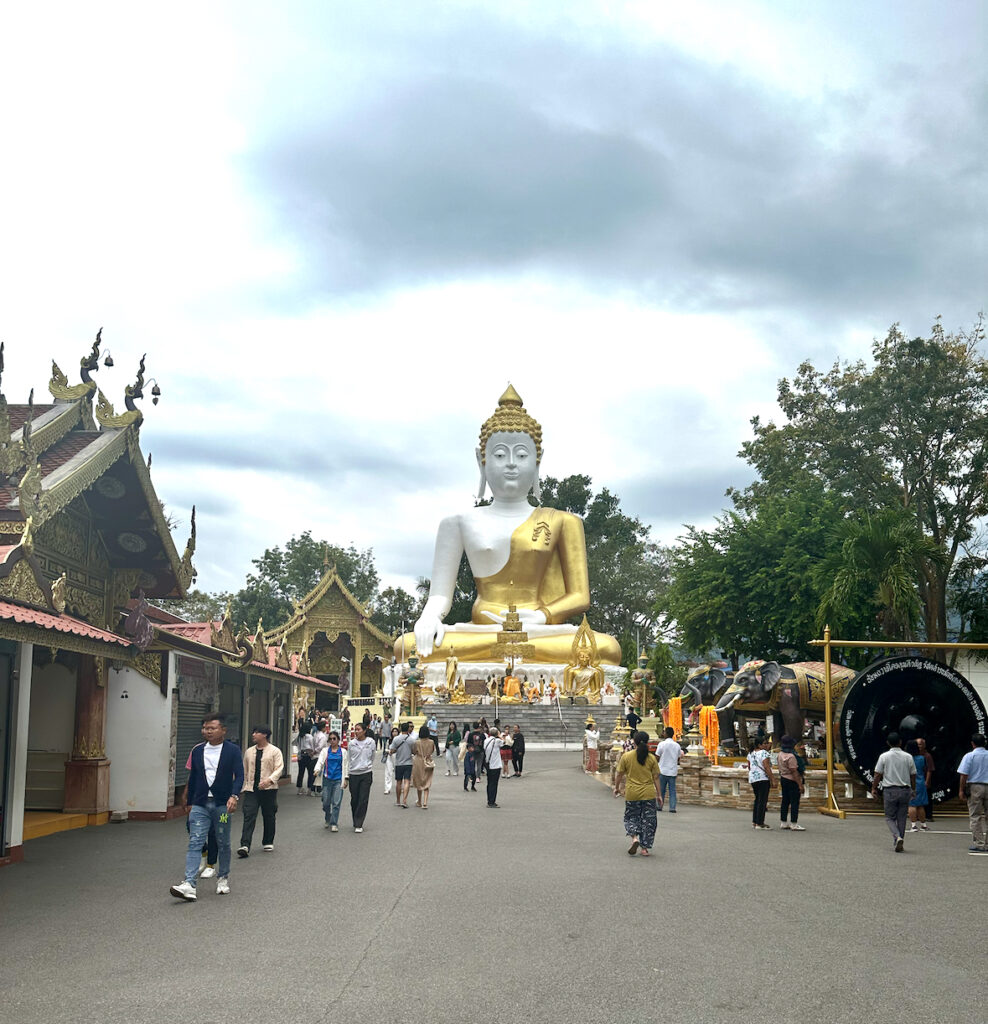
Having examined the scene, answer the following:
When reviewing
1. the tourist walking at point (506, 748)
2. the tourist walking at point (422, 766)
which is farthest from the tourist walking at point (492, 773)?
the tourist walking at point (506, 748)

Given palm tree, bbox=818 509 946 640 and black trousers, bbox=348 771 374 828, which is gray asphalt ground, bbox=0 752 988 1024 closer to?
black trousers, bbox=348 771 374 828

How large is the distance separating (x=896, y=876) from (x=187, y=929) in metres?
7.08

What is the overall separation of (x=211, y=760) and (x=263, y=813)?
2.93 m

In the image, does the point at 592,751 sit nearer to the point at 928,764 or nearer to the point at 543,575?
the point at 928,764

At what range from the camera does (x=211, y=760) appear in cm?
964

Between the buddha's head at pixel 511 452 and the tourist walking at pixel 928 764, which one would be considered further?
the buddha's head at pixel 511 452

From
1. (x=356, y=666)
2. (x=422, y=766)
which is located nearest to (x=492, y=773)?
(x=422, y=766)

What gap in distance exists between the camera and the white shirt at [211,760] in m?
Answer: 9.49

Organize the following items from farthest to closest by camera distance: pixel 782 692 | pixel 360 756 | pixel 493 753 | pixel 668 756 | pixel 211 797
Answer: pixel 782 692
pixel 493 753
pixel 668 756
pixel 360 756
pixel 211 797

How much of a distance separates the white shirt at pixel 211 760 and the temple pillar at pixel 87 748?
6.01 meters

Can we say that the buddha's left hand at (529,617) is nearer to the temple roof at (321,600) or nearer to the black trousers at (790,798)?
the temple roof at (321,600)

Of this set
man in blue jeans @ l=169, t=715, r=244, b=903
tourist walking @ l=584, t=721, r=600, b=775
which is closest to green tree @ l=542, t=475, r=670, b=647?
tourist walking @ l=584, t=721, r=600, b=775

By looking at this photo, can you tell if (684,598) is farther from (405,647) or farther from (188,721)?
(188,721)

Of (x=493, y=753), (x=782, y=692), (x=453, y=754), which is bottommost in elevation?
(x=453, y=754)
